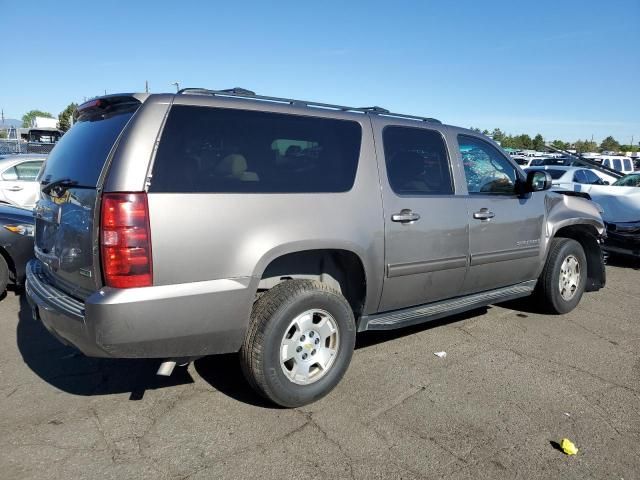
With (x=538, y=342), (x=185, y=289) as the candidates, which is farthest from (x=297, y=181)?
(x=538, y=342)

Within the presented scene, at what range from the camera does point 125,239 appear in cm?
267

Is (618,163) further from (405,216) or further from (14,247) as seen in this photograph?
(14,247)

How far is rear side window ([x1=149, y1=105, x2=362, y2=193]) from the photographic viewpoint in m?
2.87

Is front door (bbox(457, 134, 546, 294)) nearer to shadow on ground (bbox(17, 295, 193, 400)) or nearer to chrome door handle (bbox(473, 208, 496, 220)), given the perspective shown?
chrome door handle (bbox(473, 208, 496, 220))

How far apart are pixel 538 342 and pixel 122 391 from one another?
3.59 metres

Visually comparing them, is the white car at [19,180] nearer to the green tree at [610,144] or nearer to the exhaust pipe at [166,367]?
the exhaust pipe at [166,367]

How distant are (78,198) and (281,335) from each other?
1443 mm

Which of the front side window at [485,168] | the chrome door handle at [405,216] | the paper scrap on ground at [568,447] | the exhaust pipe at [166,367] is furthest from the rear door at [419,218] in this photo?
the exhaust pipe at [166,367]

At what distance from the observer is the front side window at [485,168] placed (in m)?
4.54

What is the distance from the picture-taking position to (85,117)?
348 cm

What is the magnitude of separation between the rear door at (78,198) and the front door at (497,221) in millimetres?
2851

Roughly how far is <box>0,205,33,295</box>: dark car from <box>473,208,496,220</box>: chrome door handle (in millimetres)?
4703

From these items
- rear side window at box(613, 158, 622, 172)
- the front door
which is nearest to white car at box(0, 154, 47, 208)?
the front door

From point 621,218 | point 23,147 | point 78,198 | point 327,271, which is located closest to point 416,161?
point 327,271
